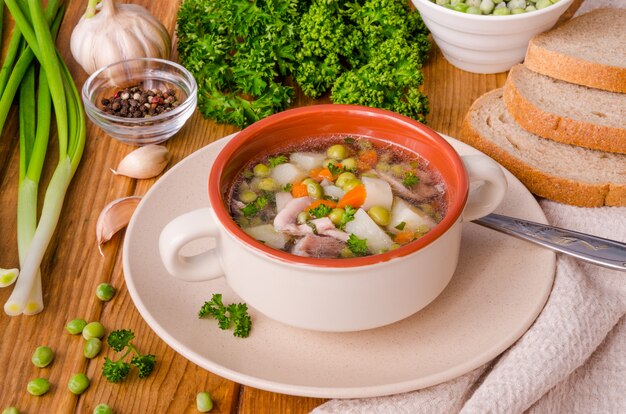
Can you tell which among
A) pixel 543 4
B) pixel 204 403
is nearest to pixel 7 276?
pixel 204 403

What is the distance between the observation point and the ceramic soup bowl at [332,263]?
1841 mm

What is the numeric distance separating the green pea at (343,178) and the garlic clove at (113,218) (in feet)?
2.59

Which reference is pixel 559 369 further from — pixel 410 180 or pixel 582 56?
pixel 582 56

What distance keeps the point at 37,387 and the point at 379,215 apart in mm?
954

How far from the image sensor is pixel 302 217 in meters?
2.00

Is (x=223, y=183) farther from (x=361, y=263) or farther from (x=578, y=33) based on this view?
(x=578, y=33)

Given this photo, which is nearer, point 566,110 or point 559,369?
point 559,369

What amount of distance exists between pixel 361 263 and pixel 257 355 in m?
0.37

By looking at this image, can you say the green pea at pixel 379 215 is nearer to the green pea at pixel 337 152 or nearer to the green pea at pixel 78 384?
the green pea at pixel 337 152

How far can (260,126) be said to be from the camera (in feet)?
7.13

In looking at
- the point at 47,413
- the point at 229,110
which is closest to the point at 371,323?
the point at 47,413

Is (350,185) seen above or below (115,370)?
above

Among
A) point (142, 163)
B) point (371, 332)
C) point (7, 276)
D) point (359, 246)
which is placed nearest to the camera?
point (359, 246)

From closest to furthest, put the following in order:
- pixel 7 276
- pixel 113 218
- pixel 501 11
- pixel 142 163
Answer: pixel 7 276, pixel 113 218, pixel 142 163, pixel 501 11
